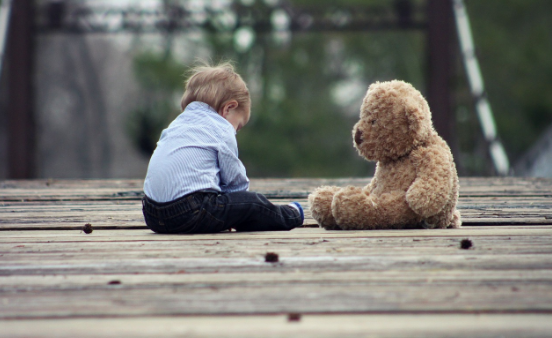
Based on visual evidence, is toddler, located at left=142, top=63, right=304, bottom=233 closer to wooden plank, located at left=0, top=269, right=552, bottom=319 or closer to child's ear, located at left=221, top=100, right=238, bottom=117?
child's ear, located at left=221, top=100, right=238, bottom=117

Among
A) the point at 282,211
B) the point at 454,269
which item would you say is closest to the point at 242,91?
the point at 282,211

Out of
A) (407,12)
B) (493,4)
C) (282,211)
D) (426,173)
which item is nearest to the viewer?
(426,173)

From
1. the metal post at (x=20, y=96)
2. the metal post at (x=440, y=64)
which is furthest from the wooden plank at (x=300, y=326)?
the metal post at (x=20, y=96)

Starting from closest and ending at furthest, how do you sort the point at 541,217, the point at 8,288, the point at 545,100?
1. the point at 8,288
2. the point at 541,217
3. the point at 545,100

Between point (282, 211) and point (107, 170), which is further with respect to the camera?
point (107, 170)

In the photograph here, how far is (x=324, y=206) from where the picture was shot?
232 centimetres

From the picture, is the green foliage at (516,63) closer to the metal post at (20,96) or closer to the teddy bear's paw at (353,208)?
the metal post at (20,96)

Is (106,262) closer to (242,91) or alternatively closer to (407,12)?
(242,91)

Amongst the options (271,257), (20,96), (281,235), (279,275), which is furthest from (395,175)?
(20,96)

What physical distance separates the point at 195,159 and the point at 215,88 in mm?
399

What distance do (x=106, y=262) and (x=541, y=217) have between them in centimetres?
195

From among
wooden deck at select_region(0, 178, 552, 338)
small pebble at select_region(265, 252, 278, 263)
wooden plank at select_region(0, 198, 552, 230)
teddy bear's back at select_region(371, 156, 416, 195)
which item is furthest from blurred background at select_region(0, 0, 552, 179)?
small pebble at select_region(265, 252, 278, 263)

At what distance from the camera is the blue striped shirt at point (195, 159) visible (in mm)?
2264

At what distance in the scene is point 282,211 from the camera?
239cm
